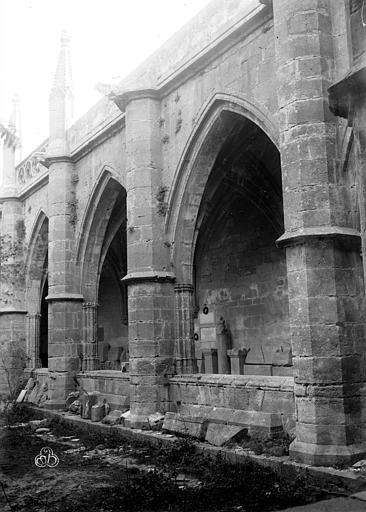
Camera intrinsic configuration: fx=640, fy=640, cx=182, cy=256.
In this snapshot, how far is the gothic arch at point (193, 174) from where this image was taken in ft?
28.3

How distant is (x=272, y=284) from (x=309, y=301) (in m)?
6.59

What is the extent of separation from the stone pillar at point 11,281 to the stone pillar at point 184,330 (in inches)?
274

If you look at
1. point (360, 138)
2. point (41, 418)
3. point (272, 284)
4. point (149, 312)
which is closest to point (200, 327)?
point (272, 284)

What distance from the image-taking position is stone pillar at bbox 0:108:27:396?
15.1 m

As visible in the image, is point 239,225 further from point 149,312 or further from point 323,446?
point 323,446

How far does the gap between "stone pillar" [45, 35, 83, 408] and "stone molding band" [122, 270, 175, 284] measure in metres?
3.43

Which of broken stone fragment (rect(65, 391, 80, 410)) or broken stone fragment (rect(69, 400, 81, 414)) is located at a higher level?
broken stone fragment (rect(65, 391, 80, 410))

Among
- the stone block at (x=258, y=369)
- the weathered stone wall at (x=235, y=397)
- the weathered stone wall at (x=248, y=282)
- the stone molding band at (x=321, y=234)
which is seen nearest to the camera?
the stone molding band at (x=321, y=234)

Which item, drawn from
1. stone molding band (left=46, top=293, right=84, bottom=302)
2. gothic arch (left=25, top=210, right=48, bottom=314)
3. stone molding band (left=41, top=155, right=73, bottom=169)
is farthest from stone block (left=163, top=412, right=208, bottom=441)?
gothic arch (left=25, top=210, right=48, bottom=314)

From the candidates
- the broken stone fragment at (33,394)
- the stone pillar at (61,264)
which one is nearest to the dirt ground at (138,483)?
the stone pillar at (61,264)

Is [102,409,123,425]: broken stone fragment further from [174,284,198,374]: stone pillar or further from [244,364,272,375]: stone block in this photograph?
[244,364,272,375]: stone block

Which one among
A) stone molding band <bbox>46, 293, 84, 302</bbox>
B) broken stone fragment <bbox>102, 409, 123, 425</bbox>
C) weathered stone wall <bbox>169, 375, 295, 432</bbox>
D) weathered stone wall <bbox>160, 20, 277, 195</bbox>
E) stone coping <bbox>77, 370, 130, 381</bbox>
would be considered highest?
weathered stone wall <bbox>160, 20, 277, 195</bbox>

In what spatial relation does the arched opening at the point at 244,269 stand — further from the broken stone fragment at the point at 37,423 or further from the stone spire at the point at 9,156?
the stone spire at the point at 9,156

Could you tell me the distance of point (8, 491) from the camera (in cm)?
621
